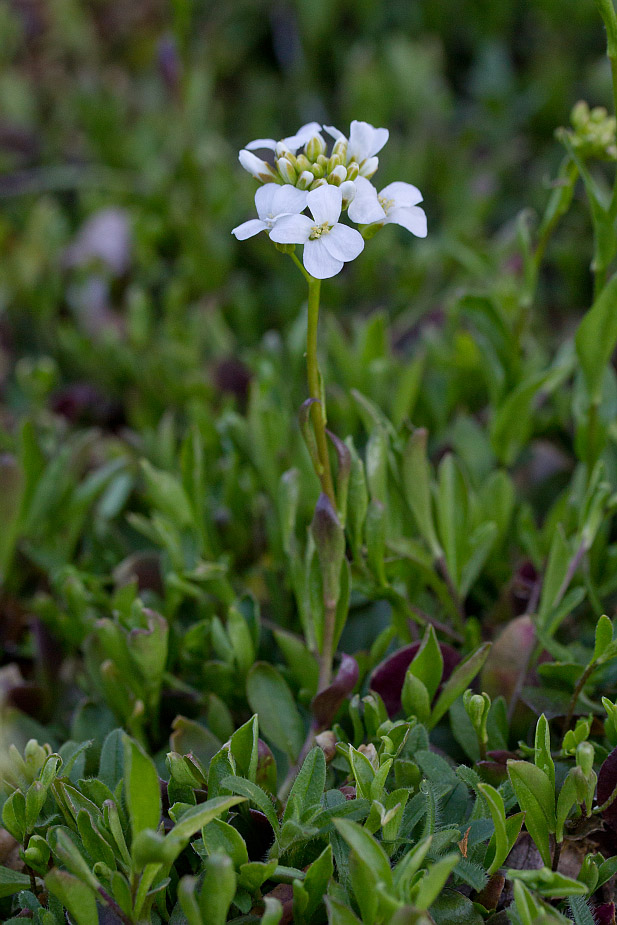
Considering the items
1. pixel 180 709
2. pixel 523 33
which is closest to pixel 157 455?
pixel 180 709

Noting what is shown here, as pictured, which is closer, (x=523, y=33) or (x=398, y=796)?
(x=398, y=796)

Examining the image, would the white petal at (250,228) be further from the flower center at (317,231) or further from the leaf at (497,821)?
the leaf at (497,821)

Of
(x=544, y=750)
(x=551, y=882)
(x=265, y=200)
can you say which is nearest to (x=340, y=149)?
(x=265, y=200)

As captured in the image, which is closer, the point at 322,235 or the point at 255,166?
the point at 322,235

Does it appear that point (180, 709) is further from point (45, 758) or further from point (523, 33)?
point (523, 33)

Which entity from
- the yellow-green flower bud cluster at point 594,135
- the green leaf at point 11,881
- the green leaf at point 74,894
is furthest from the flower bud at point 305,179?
the green leaf at point 11,881

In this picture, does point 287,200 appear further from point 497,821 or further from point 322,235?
point 497,821
